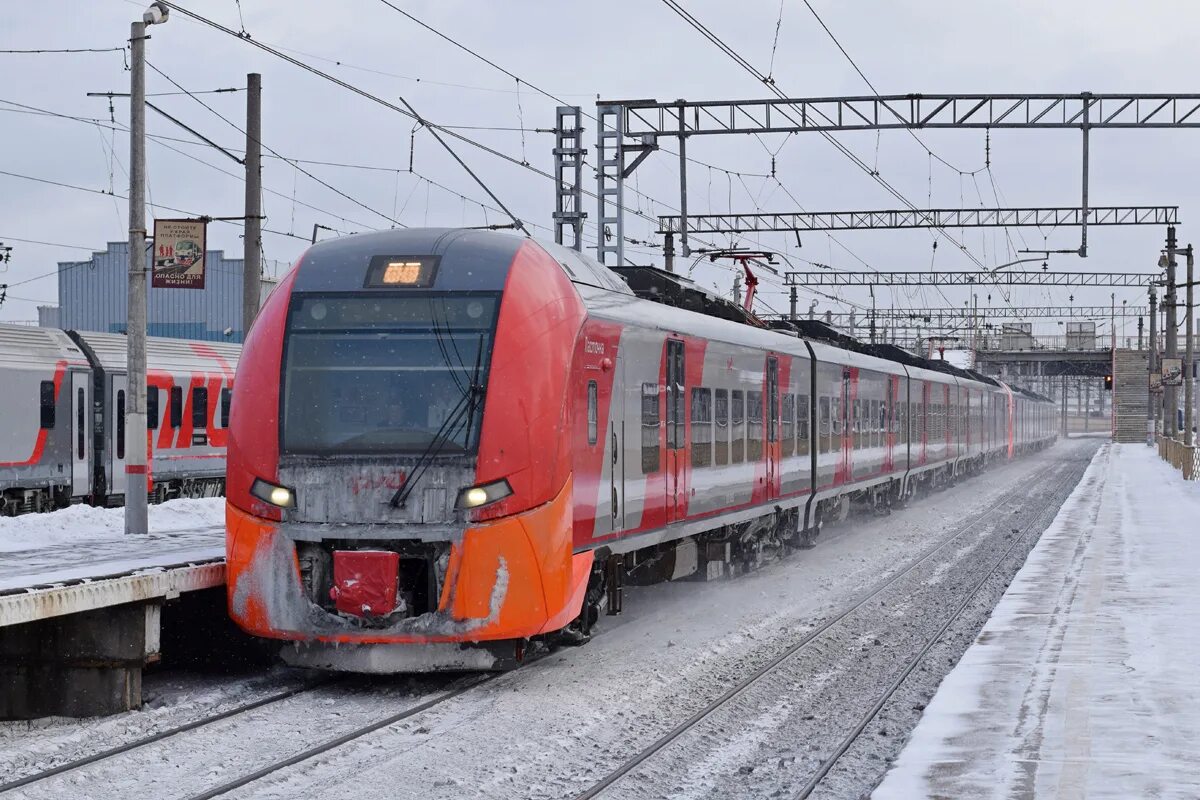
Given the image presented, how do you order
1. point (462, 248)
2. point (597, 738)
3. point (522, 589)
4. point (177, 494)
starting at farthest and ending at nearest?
point (177, 494) → point (462, 248) → point (522, 589) → point (597, 738)

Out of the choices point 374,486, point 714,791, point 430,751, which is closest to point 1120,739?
point 714,791

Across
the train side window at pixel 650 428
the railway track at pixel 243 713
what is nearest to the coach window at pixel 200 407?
the train side window at pixel 650 428

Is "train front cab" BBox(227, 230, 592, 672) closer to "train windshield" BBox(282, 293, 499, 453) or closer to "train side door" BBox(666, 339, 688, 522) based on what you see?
"train windshield" BBox(282, 293, 499, 453)

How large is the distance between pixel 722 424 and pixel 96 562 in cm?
627

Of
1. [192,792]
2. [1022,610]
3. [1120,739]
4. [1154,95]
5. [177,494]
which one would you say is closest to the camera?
[192,792]

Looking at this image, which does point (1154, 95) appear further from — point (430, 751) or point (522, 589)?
point (430, 751)

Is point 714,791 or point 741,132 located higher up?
point 741,132

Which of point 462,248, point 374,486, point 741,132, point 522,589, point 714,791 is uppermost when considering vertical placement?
point 741,132

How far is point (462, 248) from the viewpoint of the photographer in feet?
35.7

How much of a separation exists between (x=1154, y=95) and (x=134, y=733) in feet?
70.0

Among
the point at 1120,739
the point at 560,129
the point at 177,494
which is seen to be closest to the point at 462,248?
the point at 1120,739

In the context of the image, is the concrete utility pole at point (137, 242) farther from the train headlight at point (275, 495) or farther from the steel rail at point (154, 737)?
the steel rail at point (154, 737)

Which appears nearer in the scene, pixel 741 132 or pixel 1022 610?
pixel 1022 610

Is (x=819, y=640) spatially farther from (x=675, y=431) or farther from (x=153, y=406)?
(x=153, y=406)
